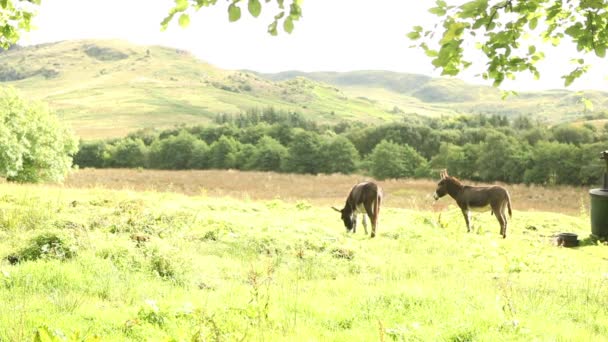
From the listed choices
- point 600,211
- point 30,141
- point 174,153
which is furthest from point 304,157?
point 600,211

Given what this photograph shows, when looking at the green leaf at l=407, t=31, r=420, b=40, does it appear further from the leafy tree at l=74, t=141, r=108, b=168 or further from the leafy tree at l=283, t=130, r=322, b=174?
the leafy tree at l=74, t=141, r=108, b=168

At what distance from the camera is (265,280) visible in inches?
264

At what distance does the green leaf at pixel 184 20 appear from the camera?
4.59 m

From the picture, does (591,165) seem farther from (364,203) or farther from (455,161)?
(364,203)

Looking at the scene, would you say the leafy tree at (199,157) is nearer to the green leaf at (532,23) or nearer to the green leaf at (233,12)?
the green leaf at (532,23)

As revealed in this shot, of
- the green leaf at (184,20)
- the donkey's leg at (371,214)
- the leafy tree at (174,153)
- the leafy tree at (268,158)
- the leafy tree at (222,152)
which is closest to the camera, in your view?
the green leaf at (184,20)

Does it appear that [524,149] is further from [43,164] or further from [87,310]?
[87,310]

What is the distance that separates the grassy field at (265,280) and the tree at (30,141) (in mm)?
16901

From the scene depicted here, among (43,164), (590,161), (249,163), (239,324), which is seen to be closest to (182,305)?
(239,324)

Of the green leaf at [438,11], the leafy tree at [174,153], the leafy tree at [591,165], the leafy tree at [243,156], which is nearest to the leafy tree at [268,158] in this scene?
the leafy tree at [243,156]

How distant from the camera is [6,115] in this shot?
32.5 metres

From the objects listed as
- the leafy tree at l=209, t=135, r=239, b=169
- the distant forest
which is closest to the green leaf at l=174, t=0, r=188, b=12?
the distant forest

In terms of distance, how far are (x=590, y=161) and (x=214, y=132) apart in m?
73.1

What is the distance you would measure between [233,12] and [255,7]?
222 millimetres
